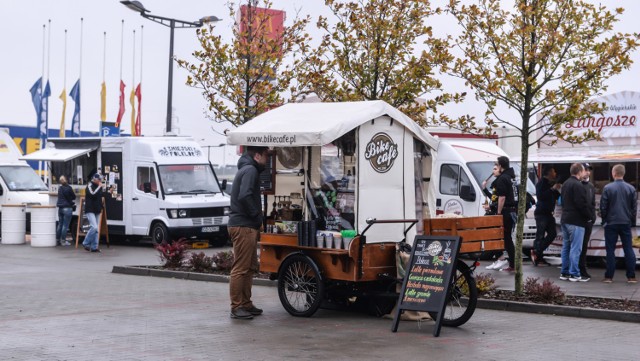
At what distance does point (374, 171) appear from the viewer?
37.6 ft

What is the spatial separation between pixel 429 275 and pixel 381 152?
6.14 ft

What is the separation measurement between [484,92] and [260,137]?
3.29 m

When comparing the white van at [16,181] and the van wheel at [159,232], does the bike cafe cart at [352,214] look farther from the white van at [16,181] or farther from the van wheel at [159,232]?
the white van at [16,181]

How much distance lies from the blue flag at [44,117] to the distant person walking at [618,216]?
105 feet

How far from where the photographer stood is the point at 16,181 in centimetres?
2955

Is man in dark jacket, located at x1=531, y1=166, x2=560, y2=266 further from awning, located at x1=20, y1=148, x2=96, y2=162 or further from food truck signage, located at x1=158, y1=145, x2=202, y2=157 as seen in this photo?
awning, located at x1=20, y1=148, x2=96, y2=162

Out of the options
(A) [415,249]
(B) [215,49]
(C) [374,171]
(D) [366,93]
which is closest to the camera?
(A) [415,249]

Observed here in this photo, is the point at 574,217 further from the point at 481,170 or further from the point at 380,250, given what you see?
the point at 481,170

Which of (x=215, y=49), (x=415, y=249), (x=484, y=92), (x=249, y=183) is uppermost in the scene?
(x=215, y=49)

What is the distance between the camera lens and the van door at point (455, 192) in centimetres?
2075

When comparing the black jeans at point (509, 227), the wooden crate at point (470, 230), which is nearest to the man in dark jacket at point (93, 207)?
the black jeans at point (509, 227)

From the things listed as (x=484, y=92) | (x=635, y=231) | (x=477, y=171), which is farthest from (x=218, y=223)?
(x=484, y=92)

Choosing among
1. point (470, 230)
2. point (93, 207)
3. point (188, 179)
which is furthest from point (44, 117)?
point (470, 230)

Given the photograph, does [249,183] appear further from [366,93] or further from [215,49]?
[215,49]
